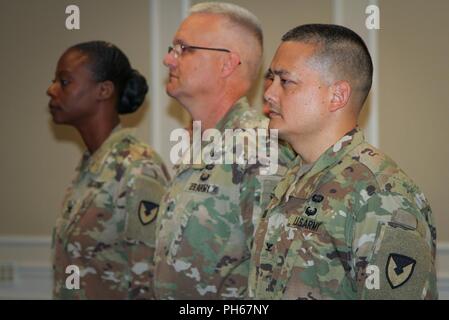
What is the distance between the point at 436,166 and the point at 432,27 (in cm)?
55

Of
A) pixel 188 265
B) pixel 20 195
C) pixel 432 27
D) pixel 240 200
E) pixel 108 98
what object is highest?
pixel 432 27

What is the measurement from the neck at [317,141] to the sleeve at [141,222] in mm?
858

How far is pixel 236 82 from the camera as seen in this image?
7.68 ft

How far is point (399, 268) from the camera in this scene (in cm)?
155

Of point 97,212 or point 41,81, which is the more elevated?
point 41,81

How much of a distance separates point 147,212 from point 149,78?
1073 mm

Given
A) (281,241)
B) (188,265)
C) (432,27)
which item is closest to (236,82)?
(188,265)

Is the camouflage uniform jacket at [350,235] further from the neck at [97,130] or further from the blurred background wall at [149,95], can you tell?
the blurred background wall at [149,95]

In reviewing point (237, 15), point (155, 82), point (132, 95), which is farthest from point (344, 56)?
point (155, 82)

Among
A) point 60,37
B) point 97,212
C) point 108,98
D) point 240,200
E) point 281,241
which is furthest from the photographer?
point 60,37

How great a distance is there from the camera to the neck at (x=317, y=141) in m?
1.76

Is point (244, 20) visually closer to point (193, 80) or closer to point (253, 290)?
point (193, 80)

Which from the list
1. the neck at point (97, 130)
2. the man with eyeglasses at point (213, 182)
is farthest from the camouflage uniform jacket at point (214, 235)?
the neck at point (97, 130)

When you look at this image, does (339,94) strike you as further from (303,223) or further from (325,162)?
(303,223)
